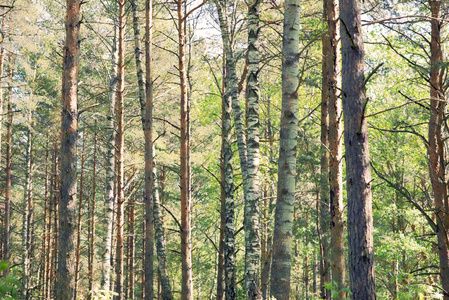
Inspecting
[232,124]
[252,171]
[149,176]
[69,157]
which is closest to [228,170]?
[149,176]

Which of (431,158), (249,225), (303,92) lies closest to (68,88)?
(249,225)

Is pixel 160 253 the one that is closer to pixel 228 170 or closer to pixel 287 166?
pixel 228 170

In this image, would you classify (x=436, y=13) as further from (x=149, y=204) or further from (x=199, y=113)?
(x=199, y=113)

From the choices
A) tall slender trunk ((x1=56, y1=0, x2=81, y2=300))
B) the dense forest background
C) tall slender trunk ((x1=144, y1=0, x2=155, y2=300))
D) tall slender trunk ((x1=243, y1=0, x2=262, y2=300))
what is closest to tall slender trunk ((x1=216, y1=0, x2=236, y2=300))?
the dense forest background

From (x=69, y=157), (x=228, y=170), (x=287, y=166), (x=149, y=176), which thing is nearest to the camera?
(x=287, y=166)

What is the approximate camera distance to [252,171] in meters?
6.19

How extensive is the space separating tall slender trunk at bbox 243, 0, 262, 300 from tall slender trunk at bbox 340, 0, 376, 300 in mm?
2054

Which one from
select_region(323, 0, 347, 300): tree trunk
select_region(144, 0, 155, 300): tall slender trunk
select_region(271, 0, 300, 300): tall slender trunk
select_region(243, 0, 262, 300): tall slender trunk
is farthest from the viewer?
select_region(144, 0, 155, 300): tall slender trunk

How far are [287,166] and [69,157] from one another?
3.86 metres

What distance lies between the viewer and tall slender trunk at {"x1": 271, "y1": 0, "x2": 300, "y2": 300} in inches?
195

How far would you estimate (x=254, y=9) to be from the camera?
6488 millimetres

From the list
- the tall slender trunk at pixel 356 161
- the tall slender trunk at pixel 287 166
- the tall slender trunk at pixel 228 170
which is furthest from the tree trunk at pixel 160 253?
the tall slender trunk at pixel 356 161

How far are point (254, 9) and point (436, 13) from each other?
4524mm

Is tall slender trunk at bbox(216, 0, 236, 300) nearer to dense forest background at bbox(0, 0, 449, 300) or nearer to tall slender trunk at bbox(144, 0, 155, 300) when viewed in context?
dense forest background at bbox(0, 0, 449, 300)
